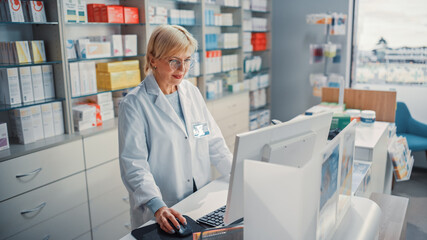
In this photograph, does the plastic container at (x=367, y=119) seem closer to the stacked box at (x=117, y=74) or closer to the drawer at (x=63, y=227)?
the stacked box at (x=117, y=74)

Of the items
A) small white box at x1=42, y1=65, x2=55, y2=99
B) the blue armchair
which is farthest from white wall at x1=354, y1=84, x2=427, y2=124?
small white box at x1=42, y1=65, x2=55, y2=99

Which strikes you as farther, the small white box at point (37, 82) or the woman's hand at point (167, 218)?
the small white box at point (37, 82)

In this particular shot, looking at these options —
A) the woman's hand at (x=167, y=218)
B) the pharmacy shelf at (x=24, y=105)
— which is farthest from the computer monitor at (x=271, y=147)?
the pharmacy shelf at (x=24, y=105)

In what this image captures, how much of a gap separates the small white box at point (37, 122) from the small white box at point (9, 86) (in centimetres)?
14

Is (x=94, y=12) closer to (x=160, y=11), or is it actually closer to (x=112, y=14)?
(x=112, y=14)

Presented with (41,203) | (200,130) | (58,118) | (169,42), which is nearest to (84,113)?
(58,118)

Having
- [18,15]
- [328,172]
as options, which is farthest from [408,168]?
[18,15]

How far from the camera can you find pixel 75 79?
3.12 m

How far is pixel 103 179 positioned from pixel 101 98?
76cm

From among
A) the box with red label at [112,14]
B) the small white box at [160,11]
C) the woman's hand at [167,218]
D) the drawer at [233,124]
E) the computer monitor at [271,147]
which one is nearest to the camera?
the computer monitor at [271,147]

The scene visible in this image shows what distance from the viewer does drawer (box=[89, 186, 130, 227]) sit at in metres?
3.10

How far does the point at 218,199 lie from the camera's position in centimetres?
188

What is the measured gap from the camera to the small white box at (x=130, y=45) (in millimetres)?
3518

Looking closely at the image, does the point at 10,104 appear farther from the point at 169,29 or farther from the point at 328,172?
the point at 328,172
